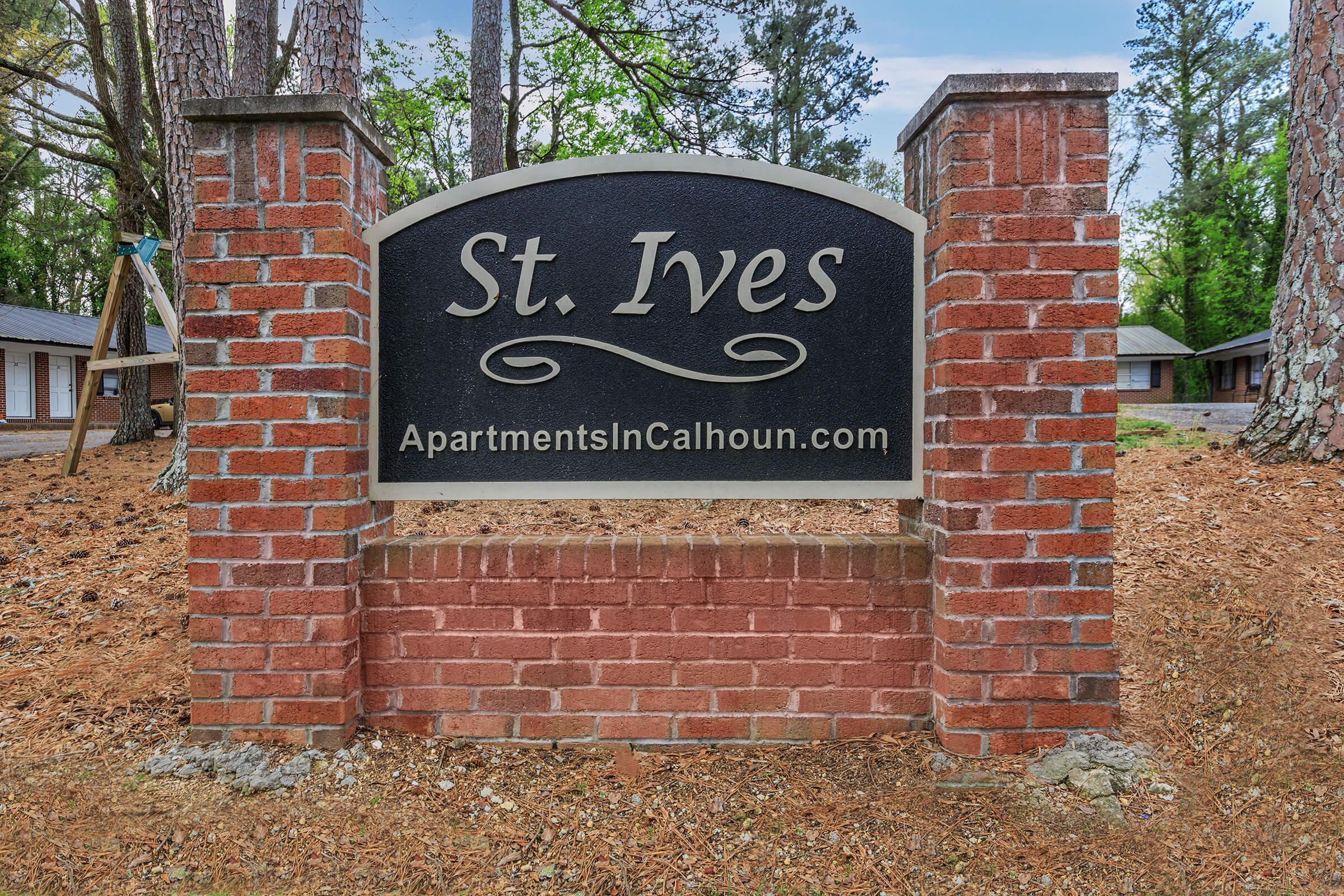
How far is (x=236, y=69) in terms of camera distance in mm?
6586

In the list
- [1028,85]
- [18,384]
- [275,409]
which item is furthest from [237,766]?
[18,384]

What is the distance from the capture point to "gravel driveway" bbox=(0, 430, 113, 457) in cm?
1248

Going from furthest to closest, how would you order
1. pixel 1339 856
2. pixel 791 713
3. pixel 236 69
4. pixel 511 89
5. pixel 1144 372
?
pixel 1144 372
pixel 511 89
pixel 236 69
pixel 791 713
pixel 1339 856

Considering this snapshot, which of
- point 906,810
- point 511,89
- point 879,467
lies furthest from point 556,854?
point 511,89

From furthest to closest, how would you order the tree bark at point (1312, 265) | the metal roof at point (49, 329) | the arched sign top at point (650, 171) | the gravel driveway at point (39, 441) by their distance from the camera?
the metal roof at point (49, 329) → the gravel driveway at point (39, 441) → the tree bark at point (1312, 265) → the arched sign top at point (650, 171)

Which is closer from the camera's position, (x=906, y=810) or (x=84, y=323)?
(x=906, y=810)

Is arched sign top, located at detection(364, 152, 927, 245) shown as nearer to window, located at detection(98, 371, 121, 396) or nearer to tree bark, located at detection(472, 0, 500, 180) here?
tree bark, located at detection(472, 0, 500, 180)

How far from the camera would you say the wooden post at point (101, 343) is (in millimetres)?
6848

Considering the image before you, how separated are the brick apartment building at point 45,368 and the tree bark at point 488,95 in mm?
19224

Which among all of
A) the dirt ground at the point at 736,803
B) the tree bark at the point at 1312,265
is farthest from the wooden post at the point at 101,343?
the tree bark at the point at 1312,265

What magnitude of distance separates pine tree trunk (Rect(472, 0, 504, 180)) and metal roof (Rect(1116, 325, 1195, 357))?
30.4 m

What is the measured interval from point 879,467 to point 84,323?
111ft

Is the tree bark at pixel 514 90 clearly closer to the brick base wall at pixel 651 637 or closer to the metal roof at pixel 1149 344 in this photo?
the brick base wall at pixel 651 637

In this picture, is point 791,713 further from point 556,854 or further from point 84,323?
point 84,323
